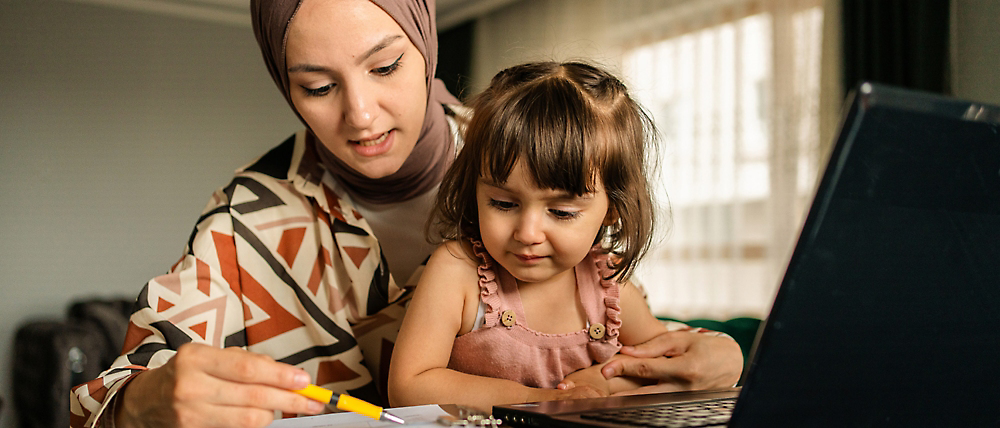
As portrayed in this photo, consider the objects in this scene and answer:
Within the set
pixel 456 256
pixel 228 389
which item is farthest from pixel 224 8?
pixel 228 389

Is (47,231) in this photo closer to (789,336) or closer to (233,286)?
(233,286)

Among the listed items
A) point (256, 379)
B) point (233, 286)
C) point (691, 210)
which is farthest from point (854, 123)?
point (691, 210)

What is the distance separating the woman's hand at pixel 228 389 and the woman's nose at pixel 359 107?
1.83 feet

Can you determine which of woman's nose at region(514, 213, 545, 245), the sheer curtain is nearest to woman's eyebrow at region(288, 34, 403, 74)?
woman's nose at region(514, 213, 545, 245)

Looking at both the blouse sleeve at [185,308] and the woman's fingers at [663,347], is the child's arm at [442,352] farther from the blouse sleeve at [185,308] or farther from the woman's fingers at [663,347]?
the blouse sleeve at [185,308]

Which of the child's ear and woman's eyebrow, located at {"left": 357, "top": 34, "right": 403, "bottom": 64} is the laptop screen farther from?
woman's eyebrow, located at {"left": 357, "top": 34, "right": 403, "bottom": 64}

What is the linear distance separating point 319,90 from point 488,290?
42 centimetres

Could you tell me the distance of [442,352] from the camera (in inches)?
35.9

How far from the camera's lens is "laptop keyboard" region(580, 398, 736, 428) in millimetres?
520

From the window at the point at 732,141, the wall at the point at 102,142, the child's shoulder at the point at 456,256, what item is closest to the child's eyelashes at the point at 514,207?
the child's shoulder at the point at 456,256

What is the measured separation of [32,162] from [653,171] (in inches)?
201

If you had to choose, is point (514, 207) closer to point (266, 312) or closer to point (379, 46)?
point (379, 46)

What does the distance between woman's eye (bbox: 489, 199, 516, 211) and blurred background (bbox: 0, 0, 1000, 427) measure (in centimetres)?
236

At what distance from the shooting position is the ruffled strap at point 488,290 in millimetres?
972
